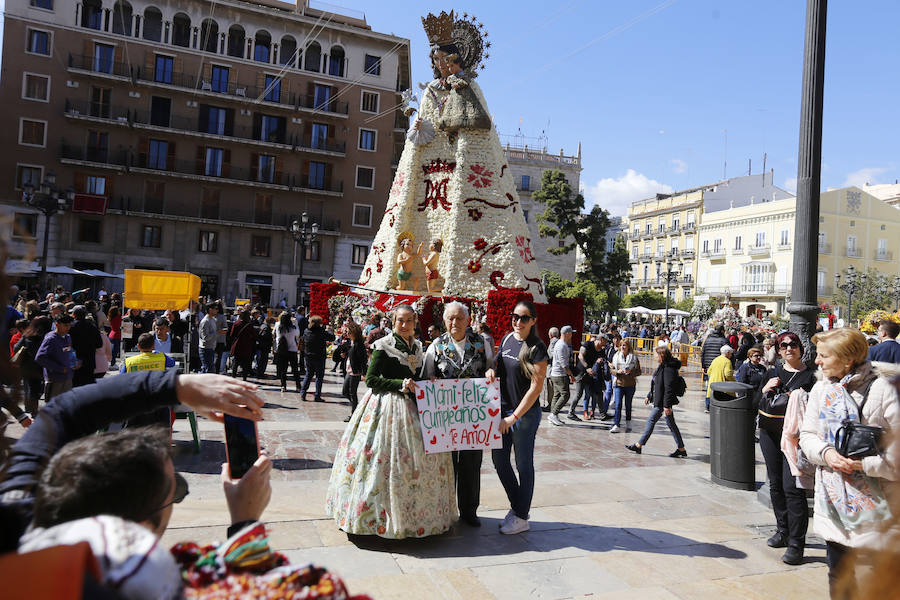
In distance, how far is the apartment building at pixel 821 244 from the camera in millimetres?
47094

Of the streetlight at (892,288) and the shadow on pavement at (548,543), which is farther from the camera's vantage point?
the streetlight at (892,288)

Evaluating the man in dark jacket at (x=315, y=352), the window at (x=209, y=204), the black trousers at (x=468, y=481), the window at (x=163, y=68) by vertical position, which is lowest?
the black trousers at (x=468, y=481)

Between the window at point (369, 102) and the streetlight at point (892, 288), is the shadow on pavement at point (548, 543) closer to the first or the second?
the window at point (369, 102)

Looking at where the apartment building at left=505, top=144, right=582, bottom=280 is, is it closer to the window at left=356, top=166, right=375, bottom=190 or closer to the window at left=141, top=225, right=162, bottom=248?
the window at left=356, top=166, right=375, bottom=190

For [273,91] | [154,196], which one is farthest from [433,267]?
[273,91]

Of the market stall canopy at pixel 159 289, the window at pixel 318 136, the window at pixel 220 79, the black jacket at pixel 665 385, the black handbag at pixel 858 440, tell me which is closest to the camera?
the black handbag at pixel 858 440

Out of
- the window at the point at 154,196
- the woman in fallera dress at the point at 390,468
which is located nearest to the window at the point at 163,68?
the window at the point at 154,196

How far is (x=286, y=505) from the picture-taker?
4930 mm

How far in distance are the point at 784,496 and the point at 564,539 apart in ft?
5.74

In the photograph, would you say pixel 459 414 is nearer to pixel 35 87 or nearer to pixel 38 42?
pixel 35 87

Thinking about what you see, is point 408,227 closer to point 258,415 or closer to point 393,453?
point 393,453

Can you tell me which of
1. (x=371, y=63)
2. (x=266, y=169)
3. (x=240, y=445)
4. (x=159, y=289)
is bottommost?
(x=240, y=445)

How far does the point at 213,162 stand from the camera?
33750 mm

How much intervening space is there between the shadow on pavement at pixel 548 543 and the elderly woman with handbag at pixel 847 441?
124 cm
